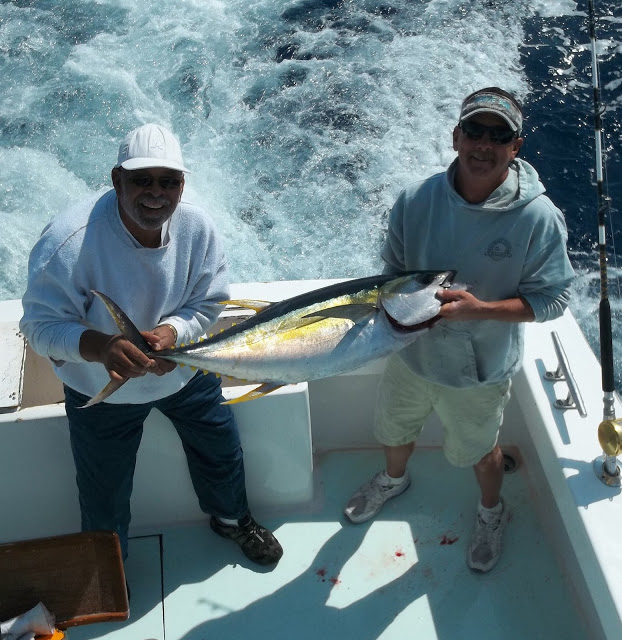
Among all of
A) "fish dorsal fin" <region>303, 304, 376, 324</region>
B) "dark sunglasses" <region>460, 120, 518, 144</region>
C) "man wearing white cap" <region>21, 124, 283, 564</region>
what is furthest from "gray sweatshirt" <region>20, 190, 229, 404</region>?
"dark sunglasses" <region>460, 120, 518, 144</region>

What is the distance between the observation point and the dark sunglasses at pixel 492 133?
1931 millimetres

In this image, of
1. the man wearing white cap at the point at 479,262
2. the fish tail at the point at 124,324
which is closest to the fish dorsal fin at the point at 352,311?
the man wearing white cap at the point at 479,262

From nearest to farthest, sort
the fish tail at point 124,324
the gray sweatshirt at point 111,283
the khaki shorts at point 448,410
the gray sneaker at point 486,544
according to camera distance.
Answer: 1. the fish tail at point 124,324
2. the gray sweatshirt at point 111,283
3. the khaki shorts at point 448,410
4. the gray sneaker at point 486,544

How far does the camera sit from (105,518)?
246 centimetres

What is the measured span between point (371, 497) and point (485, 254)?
4.00 feet

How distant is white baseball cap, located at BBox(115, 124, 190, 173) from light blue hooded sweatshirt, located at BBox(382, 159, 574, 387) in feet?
2.23

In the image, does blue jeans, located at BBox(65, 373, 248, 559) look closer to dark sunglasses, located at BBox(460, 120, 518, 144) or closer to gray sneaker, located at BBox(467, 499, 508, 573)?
gray sneaker, located at BBox(467, 499, 508, 573)

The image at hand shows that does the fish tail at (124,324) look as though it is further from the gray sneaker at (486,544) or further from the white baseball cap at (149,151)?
the gray sneaker at (486,544)

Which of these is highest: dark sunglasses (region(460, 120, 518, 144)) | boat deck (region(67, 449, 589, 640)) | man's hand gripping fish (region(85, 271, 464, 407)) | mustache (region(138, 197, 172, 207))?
dark sunglasses (region(460, 120, 518, 144))

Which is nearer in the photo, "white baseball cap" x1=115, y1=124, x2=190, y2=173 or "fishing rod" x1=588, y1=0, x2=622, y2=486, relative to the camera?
"white baseball cap" x1=115, y1=124, x2=190, y2=173

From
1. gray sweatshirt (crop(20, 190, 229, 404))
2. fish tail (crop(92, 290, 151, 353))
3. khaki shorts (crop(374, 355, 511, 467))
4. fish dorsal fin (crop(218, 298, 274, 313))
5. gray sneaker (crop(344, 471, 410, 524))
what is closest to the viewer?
fish tail (crop(92, 290, 151, 353))

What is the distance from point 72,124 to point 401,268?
4.62 m

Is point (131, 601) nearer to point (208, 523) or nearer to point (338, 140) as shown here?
point (208, 523)

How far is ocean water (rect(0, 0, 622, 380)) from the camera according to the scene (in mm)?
5453
